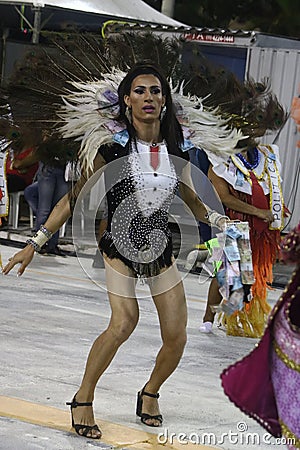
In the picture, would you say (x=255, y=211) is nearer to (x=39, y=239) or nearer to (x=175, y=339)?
(x=175, y=339)

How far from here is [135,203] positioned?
597 cm

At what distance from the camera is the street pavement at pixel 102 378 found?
19.6 ft

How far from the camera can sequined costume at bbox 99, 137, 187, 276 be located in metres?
5.96

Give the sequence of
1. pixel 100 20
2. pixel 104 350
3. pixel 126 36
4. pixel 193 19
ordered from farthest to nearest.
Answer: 1. pixel 193 19
2. pixel 100 20
3. pixel 126 36
4. pixel 104 350

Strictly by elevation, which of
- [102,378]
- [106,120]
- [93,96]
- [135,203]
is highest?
[93,96]

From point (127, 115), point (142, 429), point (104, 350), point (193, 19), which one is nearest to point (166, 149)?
point (127, 115)

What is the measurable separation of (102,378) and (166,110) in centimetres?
202

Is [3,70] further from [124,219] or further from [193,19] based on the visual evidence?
[124,219]

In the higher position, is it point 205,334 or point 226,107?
point 226,107

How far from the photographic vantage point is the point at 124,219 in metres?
5.96

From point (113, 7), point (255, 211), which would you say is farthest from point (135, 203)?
point (113, 7)

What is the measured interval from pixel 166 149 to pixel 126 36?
1.32 metres

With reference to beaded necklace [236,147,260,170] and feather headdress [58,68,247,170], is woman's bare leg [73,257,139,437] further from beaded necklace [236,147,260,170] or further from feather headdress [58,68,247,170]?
beaded necklace [236,147,260,170]

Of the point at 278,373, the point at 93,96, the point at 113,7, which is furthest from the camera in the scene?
the point at 113,7
